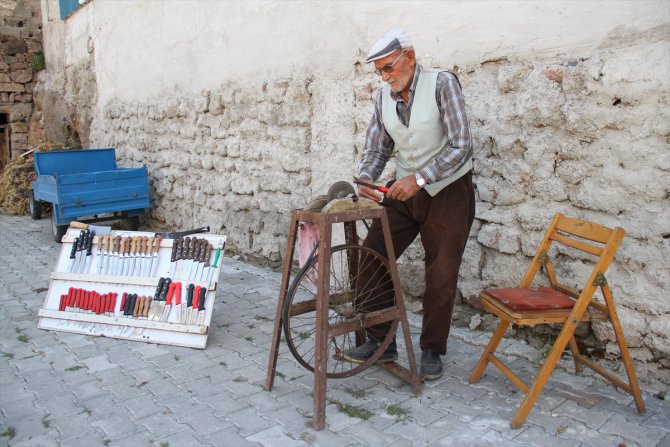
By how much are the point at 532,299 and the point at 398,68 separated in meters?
1.36

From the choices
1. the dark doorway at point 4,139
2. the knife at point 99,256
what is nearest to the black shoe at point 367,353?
the knife at point 99,256

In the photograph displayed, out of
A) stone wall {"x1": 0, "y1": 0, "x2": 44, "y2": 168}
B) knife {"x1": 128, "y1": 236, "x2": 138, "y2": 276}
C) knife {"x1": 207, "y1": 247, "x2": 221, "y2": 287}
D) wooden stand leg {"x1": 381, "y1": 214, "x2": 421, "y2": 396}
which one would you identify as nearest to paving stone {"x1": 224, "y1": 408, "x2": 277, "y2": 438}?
wooden stand leg {"x1": 381, "y1": 214, "x2": 421, "y2": 396}

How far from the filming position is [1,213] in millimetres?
9703

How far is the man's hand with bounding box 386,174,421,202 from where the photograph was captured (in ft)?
9.48

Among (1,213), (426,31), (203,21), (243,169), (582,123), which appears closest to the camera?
(582,123)

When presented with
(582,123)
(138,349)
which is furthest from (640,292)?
(138,349)

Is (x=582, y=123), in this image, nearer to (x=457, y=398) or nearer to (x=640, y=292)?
(x=640, y=292)

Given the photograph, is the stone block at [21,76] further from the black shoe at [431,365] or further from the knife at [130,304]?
the black shoe at [431,365]

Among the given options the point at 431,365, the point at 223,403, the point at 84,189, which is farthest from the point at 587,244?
the point at 84,189

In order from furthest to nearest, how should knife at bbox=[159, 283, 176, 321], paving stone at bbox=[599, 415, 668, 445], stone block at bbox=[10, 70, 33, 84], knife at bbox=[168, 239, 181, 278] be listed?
stone block at bbox=[10, 70, 33, 84], knife at bbox=[168, 239, 181, 278], knife at bbox=[159, 283, 176, 321], paving stone at bbox=[599, 415, 668, 445]

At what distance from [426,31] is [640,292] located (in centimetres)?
224

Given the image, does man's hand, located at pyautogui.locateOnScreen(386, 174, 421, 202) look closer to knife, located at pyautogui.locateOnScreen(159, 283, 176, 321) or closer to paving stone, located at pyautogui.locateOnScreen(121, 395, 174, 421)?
paving stone, located at pyautogui.locateOnScreen(121, 395, 174, 421)

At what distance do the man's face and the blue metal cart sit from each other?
5.17 m

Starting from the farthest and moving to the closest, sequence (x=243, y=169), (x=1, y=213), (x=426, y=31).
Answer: (x=1, y=213), (x=243, y=169), (x=426, y=31)
